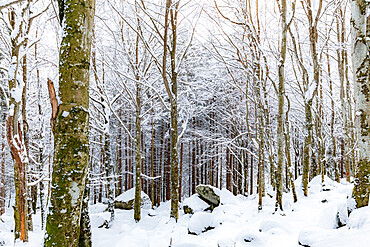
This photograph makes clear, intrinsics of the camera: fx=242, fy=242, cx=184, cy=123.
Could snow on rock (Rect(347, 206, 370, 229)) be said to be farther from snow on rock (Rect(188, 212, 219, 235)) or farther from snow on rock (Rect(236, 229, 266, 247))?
snow on rock (Rect(188, 212, 219, 235))

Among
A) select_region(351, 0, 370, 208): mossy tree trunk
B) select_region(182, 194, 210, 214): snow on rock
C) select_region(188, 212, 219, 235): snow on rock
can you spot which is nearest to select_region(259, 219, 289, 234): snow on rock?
select_region(351, 0, 370, 208): mossy tree trunk

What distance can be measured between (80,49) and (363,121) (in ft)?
12.9

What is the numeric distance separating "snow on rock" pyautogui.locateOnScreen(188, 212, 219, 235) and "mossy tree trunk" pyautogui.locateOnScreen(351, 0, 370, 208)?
16.7ft

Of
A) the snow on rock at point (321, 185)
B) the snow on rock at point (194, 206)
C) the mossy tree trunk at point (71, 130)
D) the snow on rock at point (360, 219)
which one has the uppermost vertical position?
the mossy tree trunk at point (71, 130)

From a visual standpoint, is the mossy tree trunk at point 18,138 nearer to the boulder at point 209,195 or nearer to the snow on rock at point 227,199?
the boulder at point 209,195

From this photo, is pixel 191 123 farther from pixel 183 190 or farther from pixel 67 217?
pixel 67 217

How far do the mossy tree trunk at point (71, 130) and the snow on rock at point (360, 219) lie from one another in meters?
3.13

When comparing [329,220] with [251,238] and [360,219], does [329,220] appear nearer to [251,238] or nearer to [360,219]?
[360,219]

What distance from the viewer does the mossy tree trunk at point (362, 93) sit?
11.5 feet

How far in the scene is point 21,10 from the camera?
19.3 ft

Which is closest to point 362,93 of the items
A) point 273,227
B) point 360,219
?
point 360,219

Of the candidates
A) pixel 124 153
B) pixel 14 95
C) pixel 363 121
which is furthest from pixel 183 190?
pixel 363 121

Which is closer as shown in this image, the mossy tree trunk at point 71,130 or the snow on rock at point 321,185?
the mossy tree trunk at point 71,130

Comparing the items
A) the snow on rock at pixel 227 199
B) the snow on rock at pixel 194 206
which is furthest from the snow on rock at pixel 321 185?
the snow on rock at pixel 194 206
